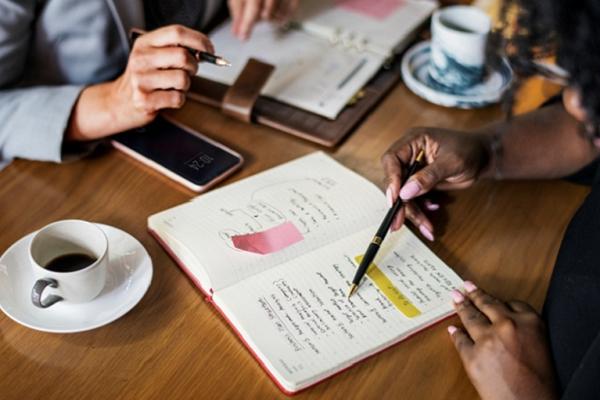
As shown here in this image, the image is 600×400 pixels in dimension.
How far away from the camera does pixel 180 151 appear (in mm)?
1050

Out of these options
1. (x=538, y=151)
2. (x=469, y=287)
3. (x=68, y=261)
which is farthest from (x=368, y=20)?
(x=68, y=261)

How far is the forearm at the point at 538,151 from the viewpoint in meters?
1.04

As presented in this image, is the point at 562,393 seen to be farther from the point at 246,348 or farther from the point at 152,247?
the point at 152,247

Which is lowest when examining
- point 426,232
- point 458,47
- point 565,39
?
point 426,232

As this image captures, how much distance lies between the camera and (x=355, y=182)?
39.6 inches

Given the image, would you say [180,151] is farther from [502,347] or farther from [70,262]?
[502,347]

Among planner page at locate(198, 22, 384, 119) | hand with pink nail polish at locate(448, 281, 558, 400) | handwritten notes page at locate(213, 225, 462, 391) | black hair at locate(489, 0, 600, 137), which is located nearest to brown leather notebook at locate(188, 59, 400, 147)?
planner page at locate(198, 22, 384, 119)

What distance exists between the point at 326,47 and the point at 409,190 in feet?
1.57

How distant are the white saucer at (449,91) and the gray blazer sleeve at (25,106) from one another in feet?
1.92

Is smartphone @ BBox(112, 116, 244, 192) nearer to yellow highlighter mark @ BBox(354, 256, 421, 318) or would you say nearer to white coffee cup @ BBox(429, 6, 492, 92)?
yellow highlighter mark @ BBox(354, 256, 421, 318)

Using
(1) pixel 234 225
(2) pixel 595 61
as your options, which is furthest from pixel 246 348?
(2) pixel 595 61

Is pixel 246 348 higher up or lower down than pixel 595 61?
lower down

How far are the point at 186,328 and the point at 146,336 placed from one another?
47mm

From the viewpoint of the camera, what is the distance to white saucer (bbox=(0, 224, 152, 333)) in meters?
0.79
